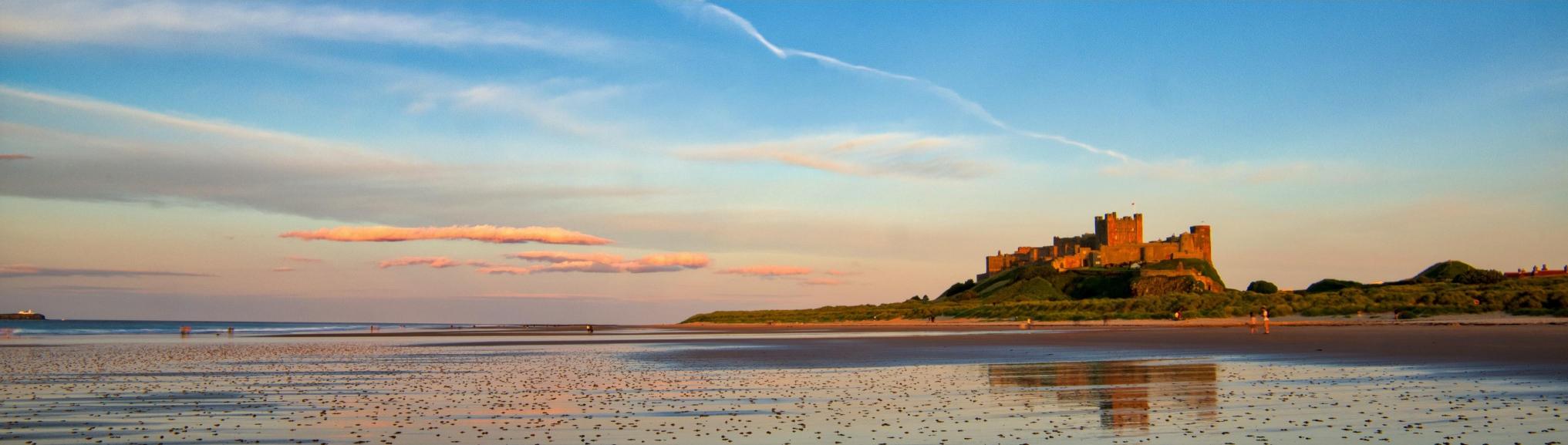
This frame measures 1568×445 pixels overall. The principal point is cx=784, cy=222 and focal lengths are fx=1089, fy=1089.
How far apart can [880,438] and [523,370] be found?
18.9 metres

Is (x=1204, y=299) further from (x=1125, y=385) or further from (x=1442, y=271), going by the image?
(x=1125, y=385)

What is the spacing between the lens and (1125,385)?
73.6 ft

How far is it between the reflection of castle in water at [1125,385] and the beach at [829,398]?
3.5 inches

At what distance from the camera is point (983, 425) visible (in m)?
15.9

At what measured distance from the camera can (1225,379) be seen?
23.3 m

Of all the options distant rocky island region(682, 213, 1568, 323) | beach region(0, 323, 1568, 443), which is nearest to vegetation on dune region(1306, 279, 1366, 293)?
distant rocky island region(682, 213, 1568, 323)

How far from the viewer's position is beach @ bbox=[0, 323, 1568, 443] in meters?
15.1

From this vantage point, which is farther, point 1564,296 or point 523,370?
point 1564,296

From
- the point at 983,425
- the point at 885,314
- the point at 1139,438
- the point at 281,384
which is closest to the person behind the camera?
the point at 1139,438

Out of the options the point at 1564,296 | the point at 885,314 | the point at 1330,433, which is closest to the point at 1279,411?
the point at 1330,433

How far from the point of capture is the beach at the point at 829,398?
15.1 meters

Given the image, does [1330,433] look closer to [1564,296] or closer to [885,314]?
[1564,296]

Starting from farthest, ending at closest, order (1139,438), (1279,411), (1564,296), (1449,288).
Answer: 1. (1449,288)
2. (1564,296)
3. (1279,411)
4. (1139,438)

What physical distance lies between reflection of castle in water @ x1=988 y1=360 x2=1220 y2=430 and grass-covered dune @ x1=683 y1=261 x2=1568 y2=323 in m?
49.6
